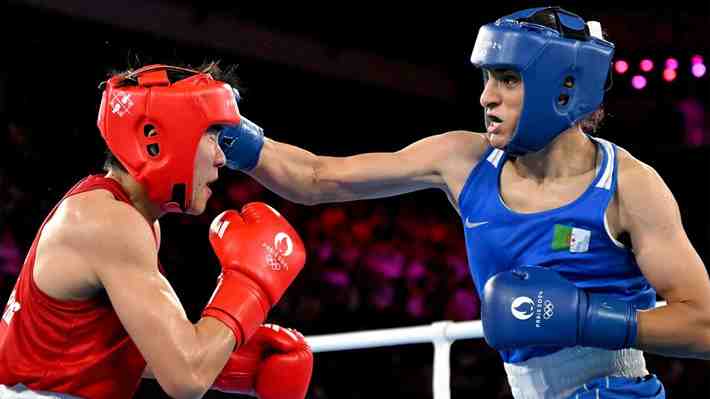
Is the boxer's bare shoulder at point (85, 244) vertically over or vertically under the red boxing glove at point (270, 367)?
over

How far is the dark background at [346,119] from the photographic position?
614cm

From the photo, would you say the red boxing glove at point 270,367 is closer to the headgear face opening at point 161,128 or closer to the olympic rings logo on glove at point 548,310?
the headgear face opening at point 161,128

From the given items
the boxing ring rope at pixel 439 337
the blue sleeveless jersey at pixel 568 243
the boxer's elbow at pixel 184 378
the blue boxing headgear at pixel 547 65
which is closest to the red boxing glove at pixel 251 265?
the boxer's elbow at pixel 184 378

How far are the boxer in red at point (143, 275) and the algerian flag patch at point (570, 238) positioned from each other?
55cm

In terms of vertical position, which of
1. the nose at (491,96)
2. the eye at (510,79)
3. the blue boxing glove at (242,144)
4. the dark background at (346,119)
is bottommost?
the dark background at (346,119)

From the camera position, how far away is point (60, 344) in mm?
1925

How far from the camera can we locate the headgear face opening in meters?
1.99

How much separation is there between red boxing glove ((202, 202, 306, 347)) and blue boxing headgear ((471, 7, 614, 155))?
0.54m

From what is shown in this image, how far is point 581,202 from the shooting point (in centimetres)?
210

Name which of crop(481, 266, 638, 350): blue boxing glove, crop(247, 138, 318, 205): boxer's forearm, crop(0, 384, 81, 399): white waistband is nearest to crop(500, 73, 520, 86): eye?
crop(481, 266, 638, 350): blue boxing glove

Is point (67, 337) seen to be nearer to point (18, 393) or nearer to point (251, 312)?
point (18, 393)

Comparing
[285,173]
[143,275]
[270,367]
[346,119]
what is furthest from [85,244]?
[346,119]

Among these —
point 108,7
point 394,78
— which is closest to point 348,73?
point 394,78

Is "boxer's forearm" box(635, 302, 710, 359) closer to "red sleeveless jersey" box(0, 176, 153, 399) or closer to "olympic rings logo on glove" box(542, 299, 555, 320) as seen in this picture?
"olympic rings logo on glove" box(542, 299, 555, 320)
